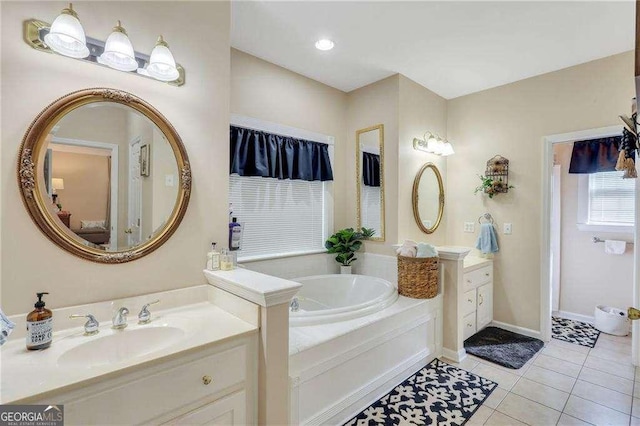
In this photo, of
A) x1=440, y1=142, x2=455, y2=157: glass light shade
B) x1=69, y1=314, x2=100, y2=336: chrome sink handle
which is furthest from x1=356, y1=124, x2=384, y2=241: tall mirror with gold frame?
x1=69, y1=314, x2=100, y2=336: chrome sink handle

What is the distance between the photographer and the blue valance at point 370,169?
127 inches

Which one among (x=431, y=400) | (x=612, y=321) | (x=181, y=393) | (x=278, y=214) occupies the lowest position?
(x=431, y=400)

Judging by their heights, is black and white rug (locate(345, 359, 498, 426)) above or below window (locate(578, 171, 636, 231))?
below

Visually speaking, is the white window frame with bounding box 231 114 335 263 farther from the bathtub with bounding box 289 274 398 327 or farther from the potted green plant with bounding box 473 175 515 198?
the potted green plant with bounding box 473 175 515 198

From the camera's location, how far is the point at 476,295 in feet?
10.2

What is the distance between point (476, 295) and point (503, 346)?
A: 51 centimetres

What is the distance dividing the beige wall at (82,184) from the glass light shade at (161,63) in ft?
A: 1.69

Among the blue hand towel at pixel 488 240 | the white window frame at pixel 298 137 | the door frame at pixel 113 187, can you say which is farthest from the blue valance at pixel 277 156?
the blue hand towel at pixel 488 240

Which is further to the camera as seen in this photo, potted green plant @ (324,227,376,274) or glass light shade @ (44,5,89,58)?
potted green plant @ (324,227,376,274)

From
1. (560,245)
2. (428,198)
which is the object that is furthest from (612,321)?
(428,198)

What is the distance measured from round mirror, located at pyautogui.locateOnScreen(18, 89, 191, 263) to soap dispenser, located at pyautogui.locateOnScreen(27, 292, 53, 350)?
0.28 metres

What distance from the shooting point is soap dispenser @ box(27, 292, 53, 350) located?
1168 millimetres

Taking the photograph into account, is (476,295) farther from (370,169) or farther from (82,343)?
(82,343)

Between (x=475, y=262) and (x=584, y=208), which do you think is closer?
(x=475, y=262)
